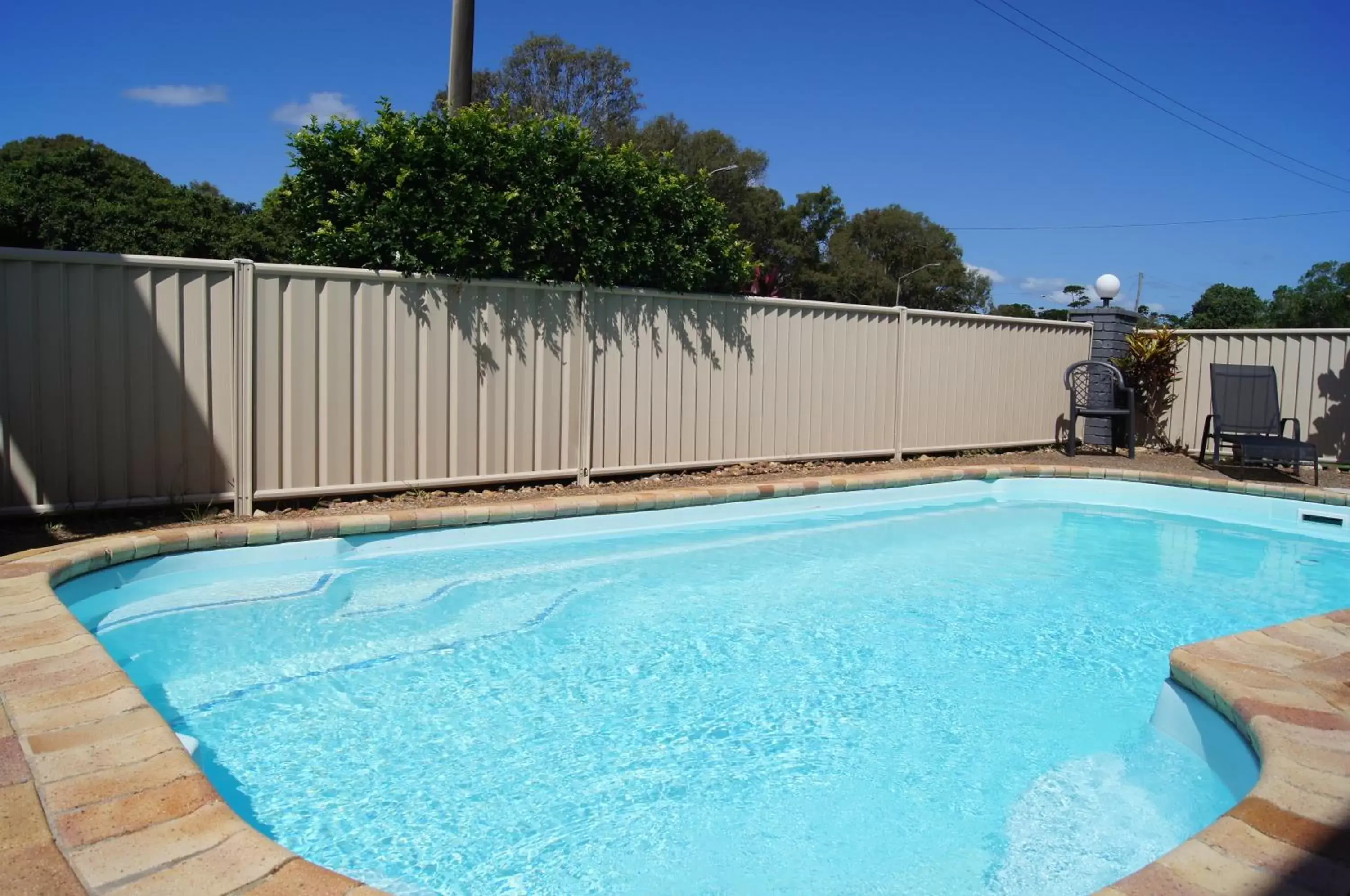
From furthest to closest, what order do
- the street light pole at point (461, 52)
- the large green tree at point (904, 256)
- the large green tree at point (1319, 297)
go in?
the large green tree at point (904, 256) < the large green tree at point (1319, 297) < the street light pole at point (461, 52)

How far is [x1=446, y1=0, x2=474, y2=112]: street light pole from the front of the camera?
324 inches

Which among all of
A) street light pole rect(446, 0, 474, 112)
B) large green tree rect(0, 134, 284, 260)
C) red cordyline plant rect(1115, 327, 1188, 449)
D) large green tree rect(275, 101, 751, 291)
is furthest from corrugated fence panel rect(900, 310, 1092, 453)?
large green tree rect(0, 134, 284, 260)

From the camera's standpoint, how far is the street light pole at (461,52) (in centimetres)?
823

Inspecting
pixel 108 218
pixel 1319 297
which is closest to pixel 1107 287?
pixel 108 218

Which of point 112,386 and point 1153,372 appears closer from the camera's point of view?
point 112,386

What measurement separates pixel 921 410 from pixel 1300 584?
4.03 meters

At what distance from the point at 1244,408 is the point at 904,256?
47012 millimetres

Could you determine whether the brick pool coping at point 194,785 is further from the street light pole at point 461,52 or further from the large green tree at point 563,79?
the large green tree at point 563,79

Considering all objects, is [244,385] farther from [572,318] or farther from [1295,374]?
[1295,374]

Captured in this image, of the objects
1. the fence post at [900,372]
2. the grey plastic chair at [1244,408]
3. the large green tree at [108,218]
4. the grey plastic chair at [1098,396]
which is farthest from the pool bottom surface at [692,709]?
the large green tree at [108,218]

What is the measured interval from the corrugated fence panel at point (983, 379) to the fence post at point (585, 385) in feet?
12.1

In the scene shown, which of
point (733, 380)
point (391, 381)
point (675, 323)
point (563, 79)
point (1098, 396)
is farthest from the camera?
point (563, 79)

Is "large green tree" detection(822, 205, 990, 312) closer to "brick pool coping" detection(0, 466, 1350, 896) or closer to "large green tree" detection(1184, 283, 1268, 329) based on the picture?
"large green tree" detection(1184, 283, 1268, 329)

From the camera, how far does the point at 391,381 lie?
6227mm
